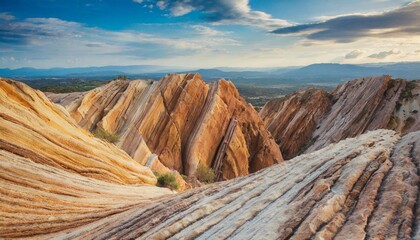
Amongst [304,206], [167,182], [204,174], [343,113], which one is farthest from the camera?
[343,113]

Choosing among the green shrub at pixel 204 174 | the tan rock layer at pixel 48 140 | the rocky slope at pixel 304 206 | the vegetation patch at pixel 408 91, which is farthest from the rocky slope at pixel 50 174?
the vegetation patch at pixel 408 91

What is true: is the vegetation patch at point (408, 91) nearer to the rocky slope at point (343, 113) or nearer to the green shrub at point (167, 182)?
the rocky slope at point (343, 113)

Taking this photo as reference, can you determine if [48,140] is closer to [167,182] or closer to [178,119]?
[167,182]

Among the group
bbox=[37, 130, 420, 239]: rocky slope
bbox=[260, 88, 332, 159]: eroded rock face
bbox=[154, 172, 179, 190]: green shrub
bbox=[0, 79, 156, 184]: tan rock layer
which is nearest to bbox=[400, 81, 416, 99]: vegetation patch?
bbox=[260, 88, 332, 159]: eroded rock face

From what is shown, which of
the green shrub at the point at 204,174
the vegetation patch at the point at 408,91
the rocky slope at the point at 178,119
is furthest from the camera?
the vegetation patch at the point at 408,91

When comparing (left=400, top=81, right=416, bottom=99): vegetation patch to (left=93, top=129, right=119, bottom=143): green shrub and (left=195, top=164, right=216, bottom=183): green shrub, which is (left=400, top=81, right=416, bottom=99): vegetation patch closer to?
(left=195, top=164, right=216, bottom=183): green shrub

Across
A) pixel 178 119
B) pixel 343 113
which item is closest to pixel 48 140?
pixel 178 119

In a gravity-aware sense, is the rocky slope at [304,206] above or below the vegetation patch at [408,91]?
below
